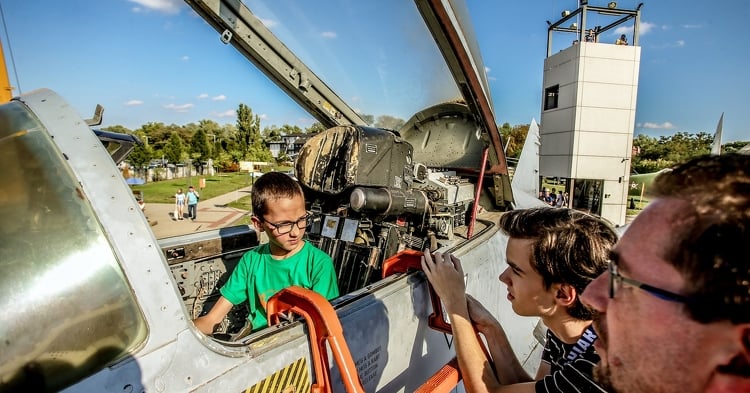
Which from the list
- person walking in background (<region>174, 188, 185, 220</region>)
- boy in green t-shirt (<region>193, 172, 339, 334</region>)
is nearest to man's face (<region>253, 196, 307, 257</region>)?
boy in green t-shirt (<region>193, 172, 339, 334</region>)

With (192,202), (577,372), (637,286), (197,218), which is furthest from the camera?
(197,218)

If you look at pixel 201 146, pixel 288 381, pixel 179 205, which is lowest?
pixel 179 205

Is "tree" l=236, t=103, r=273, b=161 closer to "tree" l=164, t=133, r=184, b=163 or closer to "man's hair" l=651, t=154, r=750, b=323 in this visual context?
"tree" l=164, t=133, r=184, b=163

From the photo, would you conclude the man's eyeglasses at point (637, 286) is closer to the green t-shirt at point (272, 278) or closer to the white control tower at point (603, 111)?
the green t-shirt at point (272, 278)

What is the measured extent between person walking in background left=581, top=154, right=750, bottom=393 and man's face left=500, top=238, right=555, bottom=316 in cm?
53

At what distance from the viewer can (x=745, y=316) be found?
508mm

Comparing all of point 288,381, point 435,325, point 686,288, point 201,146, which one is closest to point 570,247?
point 686,288

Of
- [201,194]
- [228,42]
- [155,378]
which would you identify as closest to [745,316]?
[155,378]

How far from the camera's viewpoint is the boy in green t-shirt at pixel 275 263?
1.65 metres

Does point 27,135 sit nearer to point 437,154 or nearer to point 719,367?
point 719,367

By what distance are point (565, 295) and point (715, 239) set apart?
2.38 ft

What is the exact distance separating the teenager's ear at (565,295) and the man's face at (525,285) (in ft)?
0.07

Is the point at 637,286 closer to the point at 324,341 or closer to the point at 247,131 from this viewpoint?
the point at 324,341

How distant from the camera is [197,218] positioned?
12055mm
